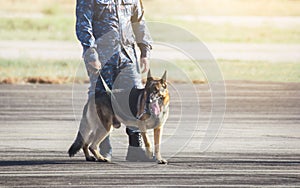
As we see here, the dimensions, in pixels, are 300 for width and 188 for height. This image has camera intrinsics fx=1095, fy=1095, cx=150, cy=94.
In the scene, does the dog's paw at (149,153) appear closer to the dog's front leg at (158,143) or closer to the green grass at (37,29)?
the dog's front leg at (158,143)

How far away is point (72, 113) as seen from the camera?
1884 centimetres

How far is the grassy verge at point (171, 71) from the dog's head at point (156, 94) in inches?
466

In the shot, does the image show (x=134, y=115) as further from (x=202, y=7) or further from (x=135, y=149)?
(x=202, y=7)

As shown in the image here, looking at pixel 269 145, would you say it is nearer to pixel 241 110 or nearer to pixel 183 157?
pixel 183 157

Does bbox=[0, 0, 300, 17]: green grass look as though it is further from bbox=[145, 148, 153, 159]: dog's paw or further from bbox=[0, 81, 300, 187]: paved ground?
bbox=[145, 148, 153, 159]: dog's paw

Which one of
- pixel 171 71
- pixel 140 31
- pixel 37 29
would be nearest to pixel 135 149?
pixel 140 31

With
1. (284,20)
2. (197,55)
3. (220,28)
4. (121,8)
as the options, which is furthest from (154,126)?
(284,20)

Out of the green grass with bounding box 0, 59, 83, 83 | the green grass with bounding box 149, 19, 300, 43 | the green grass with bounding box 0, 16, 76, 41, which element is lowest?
the green grass with bounding box 0, 16, 76, 41

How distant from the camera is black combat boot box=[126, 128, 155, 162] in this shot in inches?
493

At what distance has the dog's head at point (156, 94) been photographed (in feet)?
37.8

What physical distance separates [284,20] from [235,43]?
37.7ft

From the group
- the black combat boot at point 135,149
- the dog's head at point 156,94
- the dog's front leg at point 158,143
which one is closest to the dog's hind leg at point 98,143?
the black combat boot at point 135,149

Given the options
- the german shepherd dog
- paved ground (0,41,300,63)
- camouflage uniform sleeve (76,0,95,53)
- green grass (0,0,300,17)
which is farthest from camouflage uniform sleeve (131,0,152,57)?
green grass (0,0,300,17)

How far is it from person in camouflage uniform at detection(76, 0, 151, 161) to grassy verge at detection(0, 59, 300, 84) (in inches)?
430
